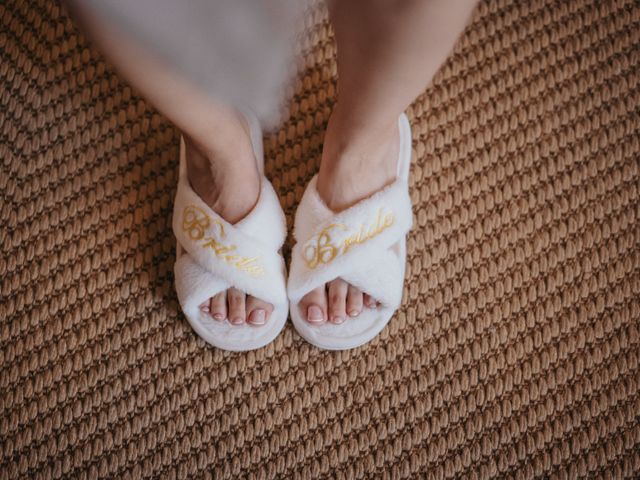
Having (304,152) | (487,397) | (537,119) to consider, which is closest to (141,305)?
(304,152)

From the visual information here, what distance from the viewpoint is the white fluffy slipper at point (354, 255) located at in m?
0.58

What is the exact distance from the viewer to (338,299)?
63 cm

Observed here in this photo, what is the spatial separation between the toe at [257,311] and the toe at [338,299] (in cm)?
7

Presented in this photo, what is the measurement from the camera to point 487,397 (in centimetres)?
66

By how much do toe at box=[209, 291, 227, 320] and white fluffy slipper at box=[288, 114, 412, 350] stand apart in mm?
73

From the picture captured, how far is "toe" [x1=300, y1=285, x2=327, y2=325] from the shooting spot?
0.63 m

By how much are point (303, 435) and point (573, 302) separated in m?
0.35

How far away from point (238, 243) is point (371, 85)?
0.72ft

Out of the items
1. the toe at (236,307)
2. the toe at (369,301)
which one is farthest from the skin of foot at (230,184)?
the toe at (369,301)

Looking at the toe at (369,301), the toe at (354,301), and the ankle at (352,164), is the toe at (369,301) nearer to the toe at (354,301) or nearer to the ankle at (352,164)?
the toe at (354,301)

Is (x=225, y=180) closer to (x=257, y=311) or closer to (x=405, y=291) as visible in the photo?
(x=257, y=311)

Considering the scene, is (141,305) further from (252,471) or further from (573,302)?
(573,302)

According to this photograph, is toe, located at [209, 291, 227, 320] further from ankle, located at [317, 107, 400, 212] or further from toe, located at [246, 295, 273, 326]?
ankle, located at [317, 107, 400, 212]

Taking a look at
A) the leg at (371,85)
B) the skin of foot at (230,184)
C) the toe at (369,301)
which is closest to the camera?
the leg at (371,85)
